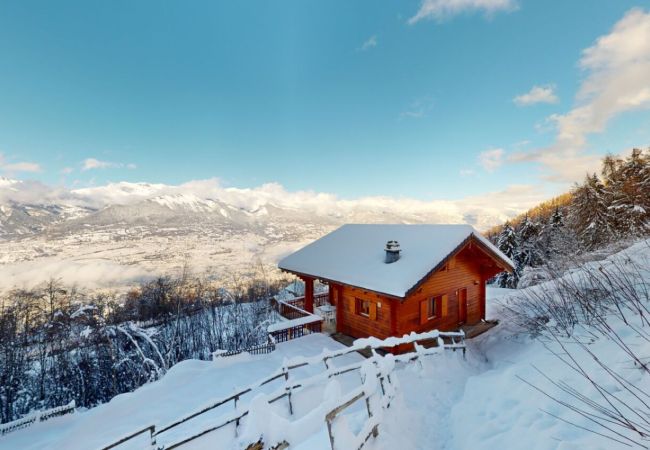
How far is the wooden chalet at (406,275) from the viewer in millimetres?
10023

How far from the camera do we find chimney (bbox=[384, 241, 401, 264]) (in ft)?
36.8

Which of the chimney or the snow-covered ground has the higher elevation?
the chimney

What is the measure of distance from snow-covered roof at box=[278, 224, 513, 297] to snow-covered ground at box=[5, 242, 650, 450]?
2.74 m

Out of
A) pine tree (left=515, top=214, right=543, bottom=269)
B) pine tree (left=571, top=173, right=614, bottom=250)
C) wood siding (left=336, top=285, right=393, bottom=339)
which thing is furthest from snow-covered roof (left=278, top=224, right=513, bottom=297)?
pine tree (left=515, top=214, right=543, bottom=269)

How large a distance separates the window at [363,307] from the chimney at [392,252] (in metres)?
1.90

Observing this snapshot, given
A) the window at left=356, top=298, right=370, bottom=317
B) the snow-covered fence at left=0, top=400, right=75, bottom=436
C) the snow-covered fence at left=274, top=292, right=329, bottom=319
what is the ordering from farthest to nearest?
the snow-covered fence at left=274, top=292, right=329, bottom=319 < the window at left=356, top=298, right=370, bottom=317 < the snow-covered fence at left=0, top=400, right=75, bottom=436

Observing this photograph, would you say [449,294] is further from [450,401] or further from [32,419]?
[32,419]

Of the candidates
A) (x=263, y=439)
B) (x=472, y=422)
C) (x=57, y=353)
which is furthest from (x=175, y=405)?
(x=57, y=353)

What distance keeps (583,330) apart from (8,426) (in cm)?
1354

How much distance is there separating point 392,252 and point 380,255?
30.8 inches

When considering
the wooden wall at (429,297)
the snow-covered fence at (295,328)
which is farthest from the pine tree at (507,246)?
the snow-covered fence at (295,328)

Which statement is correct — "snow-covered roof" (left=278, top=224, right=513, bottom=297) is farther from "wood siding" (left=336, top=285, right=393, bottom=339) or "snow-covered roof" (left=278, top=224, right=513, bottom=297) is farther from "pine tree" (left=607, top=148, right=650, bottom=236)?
"pine tree" (left=607, top=148, right=650, bottom=236)

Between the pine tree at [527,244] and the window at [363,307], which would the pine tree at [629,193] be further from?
the window at [363,307]

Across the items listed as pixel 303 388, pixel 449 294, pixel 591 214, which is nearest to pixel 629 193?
pixel 591 214
